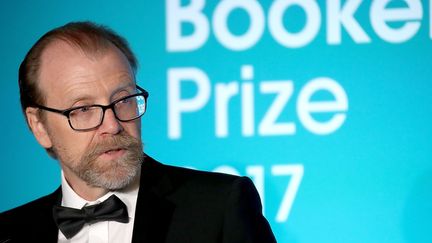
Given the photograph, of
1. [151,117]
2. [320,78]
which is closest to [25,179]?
[151,117]

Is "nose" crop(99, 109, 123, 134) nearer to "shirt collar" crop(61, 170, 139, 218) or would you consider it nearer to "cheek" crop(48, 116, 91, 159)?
"cheek" crop(48, 116, 91, 159)

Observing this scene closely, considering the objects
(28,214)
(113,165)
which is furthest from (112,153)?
(28,214)

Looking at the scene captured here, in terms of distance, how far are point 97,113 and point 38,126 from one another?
28cm

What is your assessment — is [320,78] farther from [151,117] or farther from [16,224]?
[16,224]


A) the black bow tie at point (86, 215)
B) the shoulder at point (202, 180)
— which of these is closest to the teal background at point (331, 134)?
the shoulder at point (202, 180)

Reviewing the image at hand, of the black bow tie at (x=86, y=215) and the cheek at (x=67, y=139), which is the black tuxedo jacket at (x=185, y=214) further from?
the cheek at (x=67, y=139)

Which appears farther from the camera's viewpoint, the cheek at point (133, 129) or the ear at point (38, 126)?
the ear at point (38, 126)

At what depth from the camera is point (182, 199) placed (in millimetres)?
1849

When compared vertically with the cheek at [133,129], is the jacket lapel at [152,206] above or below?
below

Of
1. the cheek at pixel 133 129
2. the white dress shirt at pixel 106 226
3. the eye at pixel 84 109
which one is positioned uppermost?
the eye at pixel 84 109

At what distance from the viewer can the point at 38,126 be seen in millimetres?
1941

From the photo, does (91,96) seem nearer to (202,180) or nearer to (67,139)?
(67,139)

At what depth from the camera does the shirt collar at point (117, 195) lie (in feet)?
6.20

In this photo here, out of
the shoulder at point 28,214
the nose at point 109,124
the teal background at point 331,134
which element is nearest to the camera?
the nose at point 109,124
